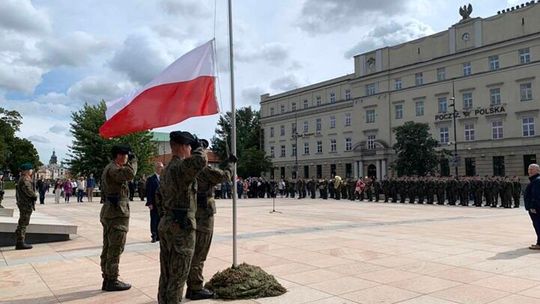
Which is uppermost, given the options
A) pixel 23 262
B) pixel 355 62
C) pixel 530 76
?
pixel 355 62

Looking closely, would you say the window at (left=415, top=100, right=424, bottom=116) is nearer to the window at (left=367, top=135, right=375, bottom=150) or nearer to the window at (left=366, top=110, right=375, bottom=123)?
the window at (left=366, top=110, right=375, bottom=123)

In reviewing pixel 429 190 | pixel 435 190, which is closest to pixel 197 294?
pixel 435 190

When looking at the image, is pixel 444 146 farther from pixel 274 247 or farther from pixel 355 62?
pixel 274 247

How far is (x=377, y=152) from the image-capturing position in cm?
6150

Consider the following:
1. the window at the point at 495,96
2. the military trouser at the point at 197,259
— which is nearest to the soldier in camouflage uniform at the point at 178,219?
the military trouser at the point at 197,259

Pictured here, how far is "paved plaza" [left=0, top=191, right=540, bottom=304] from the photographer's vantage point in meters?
6.32

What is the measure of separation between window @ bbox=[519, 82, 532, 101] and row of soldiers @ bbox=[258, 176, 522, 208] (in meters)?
22.9

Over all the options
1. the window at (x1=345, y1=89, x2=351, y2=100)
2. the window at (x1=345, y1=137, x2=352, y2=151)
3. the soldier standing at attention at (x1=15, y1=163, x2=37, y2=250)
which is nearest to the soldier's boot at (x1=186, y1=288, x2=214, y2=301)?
the soldier standing at attention at (x1=15, y1=163, x2=37, y2=250)

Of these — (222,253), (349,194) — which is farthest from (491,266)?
(349,194)

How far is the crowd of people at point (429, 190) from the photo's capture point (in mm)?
25797

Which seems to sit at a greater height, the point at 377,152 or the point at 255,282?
the point at 377,152

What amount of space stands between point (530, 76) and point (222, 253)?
47.1 m

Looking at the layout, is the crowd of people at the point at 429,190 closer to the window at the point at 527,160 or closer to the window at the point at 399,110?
the window at the point at 527,160

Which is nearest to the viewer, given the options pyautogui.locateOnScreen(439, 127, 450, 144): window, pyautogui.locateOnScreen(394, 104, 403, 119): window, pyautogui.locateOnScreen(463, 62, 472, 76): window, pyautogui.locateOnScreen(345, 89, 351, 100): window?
pyautogui.locateOnScreen(463, 62, 472, 76): window
